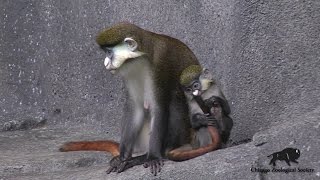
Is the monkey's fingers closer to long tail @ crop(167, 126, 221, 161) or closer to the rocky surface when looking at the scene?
the rocky surface

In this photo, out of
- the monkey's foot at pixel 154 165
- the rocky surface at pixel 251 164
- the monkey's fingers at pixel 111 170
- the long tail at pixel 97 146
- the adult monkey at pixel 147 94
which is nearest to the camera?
the rocky surface at pixel 251 164

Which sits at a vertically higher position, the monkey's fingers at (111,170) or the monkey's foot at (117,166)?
the monkey's foot at (117,166)

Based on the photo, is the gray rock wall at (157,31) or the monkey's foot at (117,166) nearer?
the monkey's foot at (117,166)

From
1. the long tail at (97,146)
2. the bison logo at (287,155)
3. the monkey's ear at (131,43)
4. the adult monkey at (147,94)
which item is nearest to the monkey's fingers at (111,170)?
the adult monkey at (147,94)

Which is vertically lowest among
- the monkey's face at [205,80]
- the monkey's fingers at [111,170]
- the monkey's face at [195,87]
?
the monkey's fingers at [111,170]

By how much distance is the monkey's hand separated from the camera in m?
3.81

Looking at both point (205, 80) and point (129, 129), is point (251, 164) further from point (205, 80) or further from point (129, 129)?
point (129, 129)

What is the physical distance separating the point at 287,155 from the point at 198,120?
61 cm

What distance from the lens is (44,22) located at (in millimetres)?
6039

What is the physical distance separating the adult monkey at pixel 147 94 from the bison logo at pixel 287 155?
23.0 inches

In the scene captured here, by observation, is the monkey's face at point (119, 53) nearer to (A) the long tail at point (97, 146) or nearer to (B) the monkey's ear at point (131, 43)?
(B) the monkey's ear at point (131, 43)

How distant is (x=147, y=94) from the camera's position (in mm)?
3893

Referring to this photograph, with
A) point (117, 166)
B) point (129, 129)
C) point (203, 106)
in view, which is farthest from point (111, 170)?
point (203, 106)

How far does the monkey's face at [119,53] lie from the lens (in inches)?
148
